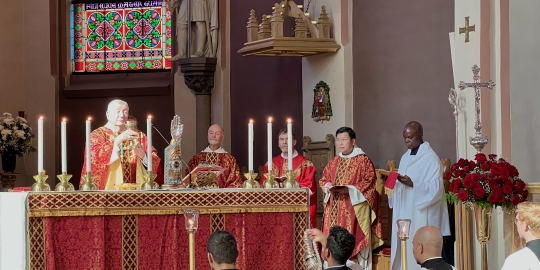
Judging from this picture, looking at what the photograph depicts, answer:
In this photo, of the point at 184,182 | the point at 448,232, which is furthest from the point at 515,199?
the point at 184,182

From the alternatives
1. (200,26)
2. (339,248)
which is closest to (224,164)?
(200,26)

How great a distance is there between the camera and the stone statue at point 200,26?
12.5 m

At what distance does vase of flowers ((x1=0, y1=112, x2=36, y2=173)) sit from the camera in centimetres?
1160

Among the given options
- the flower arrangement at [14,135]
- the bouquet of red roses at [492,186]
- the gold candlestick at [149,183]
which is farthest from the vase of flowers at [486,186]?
the flower arrangement at [14,135]

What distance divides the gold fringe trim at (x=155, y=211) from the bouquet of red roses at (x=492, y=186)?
127 cm

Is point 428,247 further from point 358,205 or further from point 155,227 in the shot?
point 358,205

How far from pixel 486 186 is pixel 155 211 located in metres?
2.53

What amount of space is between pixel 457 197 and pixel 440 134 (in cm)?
259

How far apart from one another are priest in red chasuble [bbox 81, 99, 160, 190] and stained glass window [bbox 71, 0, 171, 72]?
18.7ft

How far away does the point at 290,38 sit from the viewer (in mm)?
11086

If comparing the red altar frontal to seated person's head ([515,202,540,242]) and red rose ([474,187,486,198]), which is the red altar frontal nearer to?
red rose ([474,187,486,198])

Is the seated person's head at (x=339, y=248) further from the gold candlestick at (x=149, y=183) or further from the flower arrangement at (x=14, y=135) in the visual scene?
the flower arrangement at (x=14, y=135)

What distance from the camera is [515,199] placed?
741 centimetres

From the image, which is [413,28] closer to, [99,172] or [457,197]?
[457,197]
